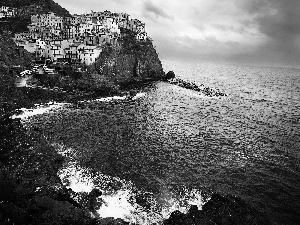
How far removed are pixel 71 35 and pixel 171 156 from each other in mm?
109697

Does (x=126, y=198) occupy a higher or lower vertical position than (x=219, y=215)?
lower

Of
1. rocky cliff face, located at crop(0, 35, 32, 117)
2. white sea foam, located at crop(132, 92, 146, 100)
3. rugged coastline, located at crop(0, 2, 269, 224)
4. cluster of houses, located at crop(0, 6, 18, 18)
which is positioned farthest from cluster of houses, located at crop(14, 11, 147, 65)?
cluster of houses, located at crop(0, 6, 18, 18)

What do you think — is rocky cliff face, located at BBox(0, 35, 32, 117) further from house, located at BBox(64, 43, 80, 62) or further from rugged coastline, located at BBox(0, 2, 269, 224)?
house, located at BBox(64, 43, 80, 62)

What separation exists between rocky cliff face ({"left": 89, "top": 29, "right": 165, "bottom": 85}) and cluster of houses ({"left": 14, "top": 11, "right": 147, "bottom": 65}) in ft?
12.8

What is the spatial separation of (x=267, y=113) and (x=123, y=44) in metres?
76.0

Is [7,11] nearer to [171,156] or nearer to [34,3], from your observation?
[34,3]

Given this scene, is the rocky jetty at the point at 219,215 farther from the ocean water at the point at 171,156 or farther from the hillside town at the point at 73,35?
the hillside town at the point at 73,35

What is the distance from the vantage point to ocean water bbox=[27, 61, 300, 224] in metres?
34.6

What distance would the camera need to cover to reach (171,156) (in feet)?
156

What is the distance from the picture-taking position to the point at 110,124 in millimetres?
63031

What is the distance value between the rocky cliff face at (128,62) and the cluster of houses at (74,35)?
3.89 meters

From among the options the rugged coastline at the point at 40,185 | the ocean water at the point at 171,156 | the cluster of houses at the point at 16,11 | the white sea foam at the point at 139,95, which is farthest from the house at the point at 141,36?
the ocean water at the point at 171,156

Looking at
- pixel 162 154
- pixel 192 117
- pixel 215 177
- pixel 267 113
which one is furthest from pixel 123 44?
pixel 215 177

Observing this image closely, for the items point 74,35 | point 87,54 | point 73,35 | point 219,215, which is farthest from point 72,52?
point 219,215
